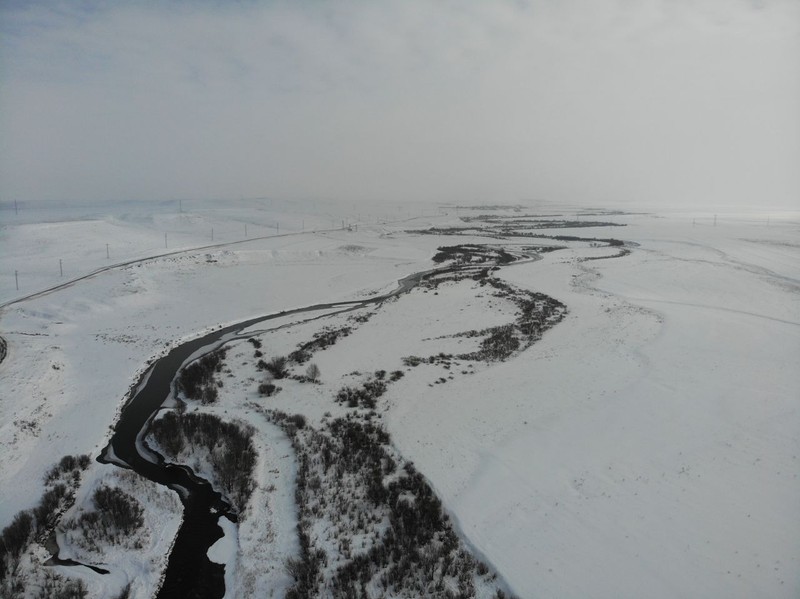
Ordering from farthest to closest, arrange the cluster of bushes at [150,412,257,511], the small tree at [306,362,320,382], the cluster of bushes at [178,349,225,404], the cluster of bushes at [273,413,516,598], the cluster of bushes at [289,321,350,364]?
the cluster of bushes at [289,321,350,364] < the small tree at [306,362,320,382] < the cluster of bushes at [178,349,225,404] < the cluster of bushes at [150,412,257,511] < the cluster of bushes at [273,413,516,598]

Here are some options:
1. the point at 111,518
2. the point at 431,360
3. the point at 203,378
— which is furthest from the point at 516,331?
the point at 111,518

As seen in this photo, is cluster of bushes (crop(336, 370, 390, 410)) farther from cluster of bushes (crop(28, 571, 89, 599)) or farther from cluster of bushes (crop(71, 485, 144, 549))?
cluster of bushes (crop(28, 571, 89, 599))

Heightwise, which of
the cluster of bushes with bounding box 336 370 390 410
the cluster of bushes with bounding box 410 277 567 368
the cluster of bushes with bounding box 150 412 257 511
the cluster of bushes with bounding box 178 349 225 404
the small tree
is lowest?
the cluster of bushes with bounding box 150 412 257 511

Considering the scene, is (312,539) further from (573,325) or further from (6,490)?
(573,325)

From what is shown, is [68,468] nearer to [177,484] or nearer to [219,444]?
[177,484]

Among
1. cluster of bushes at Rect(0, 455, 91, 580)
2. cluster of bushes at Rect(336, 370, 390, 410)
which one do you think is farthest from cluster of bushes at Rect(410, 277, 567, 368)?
cluster of bushes at Rect(0, 455, 91, 580)

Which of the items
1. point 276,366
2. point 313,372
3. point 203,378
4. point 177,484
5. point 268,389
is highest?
point 313,372
